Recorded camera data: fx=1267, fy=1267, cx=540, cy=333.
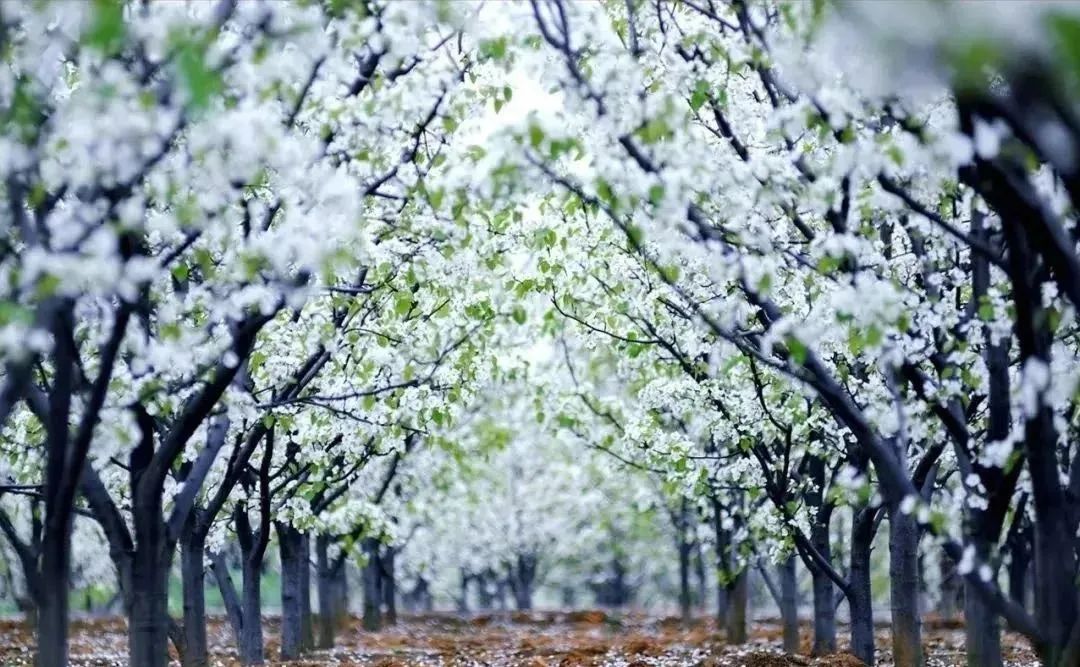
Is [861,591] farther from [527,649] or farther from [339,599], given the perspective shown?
[339,599]

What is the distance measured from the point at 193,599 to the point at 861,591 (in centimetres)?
878

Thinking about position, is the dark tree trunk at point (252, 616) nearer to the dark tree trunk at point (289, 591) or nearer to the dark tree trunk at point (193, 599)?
the dark tree trunk at point (193, 599)

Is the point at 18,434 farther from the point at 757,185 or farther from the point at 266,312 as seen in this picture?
the point at 757,185

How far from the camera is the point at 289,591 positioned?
74.4ft

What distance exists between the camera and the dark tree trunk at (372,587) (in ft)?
126

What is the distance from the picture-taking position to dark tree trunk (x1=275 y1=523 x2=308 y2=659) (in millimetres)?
22719

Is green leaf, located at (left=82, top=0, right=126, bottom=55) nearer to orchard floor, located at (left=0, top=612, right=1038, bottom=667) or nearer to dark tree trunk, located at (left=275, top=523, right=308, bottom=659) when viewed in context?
orchard floor, located at (left=0, top=612, right=1038, bottom=667)

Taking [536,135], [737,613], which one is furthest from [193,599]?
[737,613]

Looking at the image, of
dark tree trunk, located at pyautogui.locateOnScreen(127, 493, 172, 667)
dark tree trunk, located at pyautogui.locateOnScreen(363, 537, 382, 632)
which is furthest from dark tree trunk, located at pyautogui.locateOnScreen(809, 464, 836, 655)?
dark tree trunk, located at pyautogui.locateOnScreen(363, 537, 382, 632)

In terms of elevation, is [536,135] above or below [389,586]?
above

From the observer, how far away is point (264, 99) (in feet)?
26.9

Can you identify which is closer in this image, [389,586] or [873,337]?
[873,337]

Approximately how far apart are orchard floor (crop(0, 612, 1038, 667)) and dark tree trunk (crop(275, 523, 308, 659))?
1.59 ft

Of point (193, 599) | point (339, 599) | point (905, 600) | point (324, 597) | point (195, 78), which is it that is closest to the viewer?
point (195, 78)
